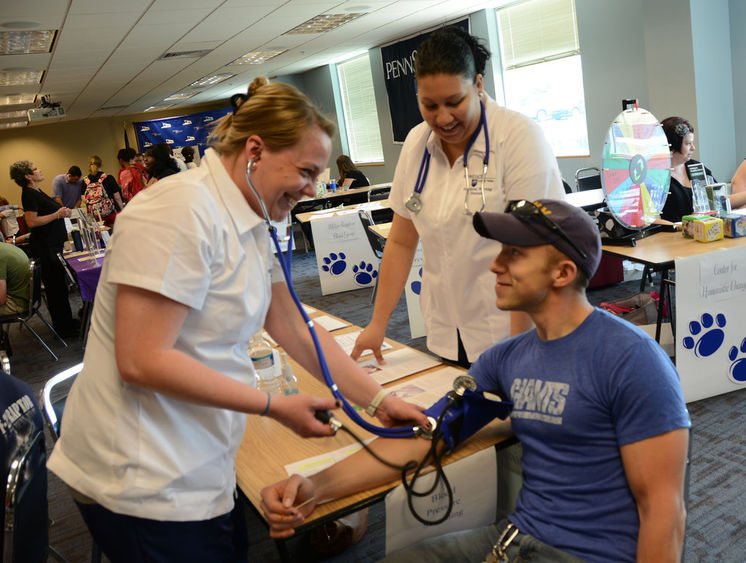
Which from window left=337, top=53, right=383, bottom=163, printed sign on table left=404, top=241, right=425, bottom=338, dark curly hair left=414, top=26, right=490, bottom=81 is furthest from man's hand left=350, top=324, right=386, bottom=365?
window left=337, top=53, right=383, bottom=163

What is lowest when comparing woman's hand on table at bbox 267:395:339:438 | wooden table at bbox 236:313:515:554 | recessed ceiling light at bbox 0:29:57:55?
wooden table at bbox 236:313:515:554

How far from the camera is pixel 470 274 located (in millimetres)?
1706

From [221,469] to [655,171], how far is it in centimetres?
265

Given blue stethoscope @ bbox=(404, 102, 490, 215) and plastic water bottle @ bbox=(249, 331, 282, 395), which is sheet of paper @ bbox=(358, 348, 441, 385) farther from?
blue stethoscope @ bbox=(404, 102, 490, 215)

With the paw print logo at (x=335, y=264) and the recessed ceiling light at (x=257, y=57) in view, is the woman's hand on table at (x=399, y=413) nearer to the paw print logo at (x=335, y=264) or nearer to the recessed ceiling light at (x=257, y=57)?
the paw print logo at (x=335, y=264)

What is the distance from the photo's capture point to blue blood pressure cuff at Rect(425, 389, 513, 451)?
135 cm

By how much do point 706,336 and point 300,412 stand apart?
2.40 metres

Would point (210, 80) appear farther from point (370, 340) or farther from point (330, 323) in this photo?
point (370, 340)

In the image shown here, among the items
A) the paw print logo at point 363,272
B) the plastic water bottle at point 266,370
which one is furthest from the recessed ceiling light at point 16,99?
the plastic water bottle at point 266,370

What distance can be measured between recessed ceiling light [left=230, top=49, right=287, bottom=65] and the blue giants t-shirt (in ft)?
27.9

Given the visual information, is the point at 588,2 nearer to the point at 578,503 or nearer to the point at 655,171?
the point at 655,171

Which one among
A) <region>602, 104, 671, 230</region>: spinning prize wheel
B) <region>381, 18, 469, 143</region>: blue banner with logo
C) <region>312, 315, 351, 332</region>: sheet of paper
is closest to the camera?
<region>312, 315, 351, 332</region>: sheet of paper

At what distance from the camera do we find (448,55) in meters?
1.57

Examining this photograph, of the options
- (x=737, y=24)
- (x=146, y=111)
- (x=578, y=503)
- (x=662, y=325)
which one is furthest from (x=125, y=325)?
(x=146, y=111)
